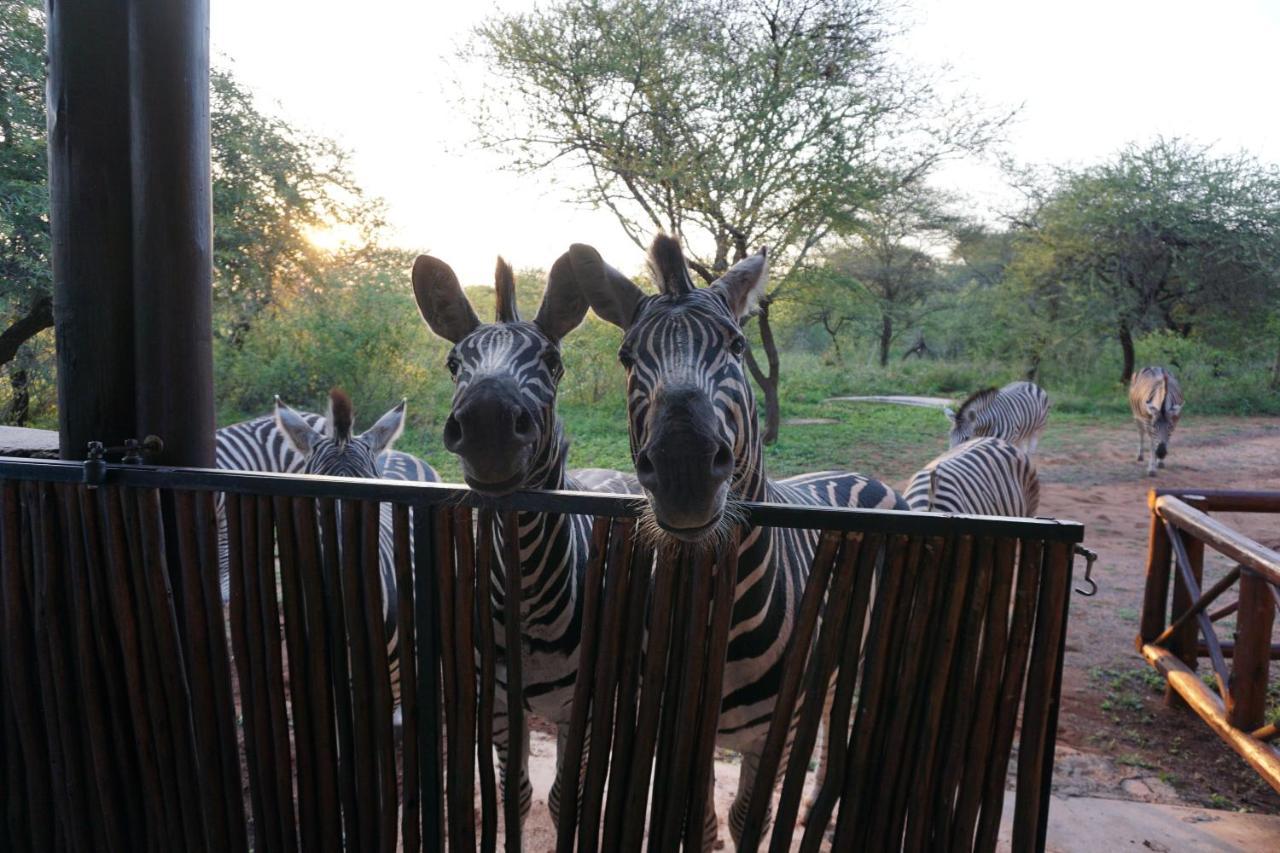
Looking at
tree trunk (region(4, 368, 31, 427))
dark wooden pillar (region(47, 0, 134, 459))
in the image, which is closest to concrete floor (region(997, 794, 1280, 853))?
dark wooden pillar (region(47, 0, 134, 459))

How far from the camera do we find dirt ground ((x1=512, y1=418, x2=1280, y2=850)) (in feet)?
11.8

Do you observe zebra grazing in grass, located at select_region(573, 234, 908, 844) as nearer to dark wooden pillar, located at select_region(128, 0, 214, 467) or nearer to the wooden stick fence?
the wooden stick fence

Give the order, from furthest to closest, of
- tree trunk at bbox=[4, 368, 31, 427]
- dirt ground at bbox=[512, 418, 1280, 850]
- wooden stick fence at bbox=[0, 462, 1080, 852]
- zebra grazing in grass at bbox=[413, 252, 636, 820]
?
1. tree trunk at bbox=[4, 368, 31, 427]
2. dirt ground at bbox=[512, 418, 1280, 850]
3. zebra grazing in grass at bbox=[413, 252, 636, 820]
4. wooden stick fence at bbox=[0, 462, 1080, 852]

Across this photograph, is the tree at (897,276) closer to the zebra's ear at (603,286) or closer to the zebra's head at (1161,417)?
the zebra's head at (1161,417)

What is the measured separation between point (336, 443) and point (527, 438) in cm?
197

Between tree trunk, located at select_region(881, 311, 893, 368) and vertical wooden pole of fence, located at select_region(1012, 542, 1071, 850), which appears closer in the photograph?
vertical wooden pole of fence, located at select_region(1012, 542, 1071, 850)

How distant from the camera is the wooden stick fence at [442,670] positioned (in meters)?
1.67

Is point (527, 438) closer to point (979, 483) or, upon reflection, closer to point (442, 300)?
point (442, 300)

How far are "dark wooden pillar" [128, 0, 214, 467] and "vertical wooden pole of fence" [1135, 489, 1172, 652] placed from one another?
16.8ft

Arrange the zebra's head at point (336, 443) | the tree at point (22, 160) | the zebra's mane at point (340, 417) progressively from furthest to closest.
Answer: the tree at point (22, 160) → the zebra's mane at point (340, 417) → the zebra's head at point (336, 443)

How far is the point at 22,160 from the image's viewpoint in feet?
24.6

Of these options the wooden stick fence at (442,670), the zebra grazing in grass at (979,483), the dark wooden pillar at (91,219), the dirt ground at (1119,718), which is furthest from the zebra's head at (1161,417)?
the dark wooden pillar at (91,219)

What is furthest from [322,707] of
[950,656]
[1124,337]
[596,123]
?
[1124,337]

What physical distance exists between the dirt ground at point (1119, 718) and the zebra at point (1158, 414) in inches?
56.6
